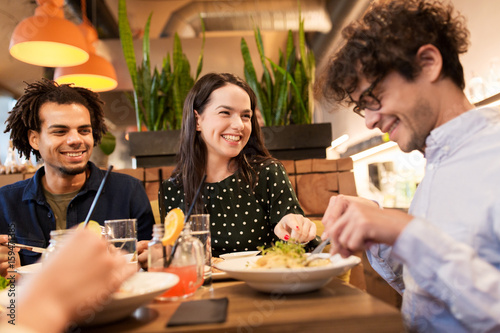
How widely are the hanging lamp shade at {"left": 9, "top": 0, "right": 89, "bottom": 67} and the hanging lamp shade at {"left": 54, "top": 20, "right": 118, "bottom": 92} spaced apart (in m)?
0.31

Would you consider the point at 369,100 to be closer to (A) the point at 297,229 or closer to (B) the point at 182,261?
(A) the point at 297,229

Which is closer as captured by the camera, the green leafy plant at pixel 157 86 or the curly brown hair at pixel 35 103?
the curly brown hair at pixel 35 103

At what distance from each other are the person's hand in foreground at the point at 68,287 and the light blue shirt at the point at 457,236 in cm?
52

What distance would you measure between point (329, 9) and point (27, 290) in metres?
4.66

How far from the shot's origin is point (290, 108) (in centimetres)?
306

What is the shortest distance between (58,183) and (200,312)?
1590mm

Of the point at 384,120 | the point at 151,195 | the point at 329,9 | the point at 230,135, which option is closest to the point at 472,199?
the point at 384,120

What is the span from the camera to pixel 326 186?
254cm

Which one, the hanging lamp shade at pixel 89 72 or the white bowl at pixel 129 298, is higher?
the hanging lamp shade at pixel 89 72

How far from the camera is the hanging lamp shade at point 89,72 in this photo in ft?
10.9

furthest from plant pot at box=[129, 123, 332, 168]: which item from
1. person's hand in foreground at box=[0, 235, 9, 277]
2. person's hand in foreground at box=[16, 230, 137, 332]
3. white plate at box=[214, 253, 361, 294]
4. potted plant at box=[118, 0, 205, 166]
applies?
person's hand in foreground at box=[16, 230, 137, 332]

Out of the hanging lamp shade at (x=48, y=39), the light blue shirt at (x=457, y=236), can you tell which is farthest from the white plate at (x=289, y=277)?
the hanging lamp shade at (x=48, y=39)

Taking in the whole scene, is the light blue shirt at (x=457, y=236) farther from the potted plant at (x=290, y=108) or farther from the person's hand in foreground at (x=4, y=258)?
the potted plant at (x=290, y=108)

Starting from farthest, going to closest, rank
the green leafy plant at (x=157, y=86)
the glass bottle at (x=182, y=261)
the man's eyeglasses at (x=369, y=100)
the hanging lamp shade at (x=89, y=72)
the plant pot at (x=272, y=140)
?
1. the hanging lamp shade at (x=89, y=72)
2. the green leafy plant at (x=157, y=86)
3. the plant pot at (x=272, y=140)
4. the man's eyeglasses at (x=369, y=100)
5. the glass bottle at (x=182, y=261)
